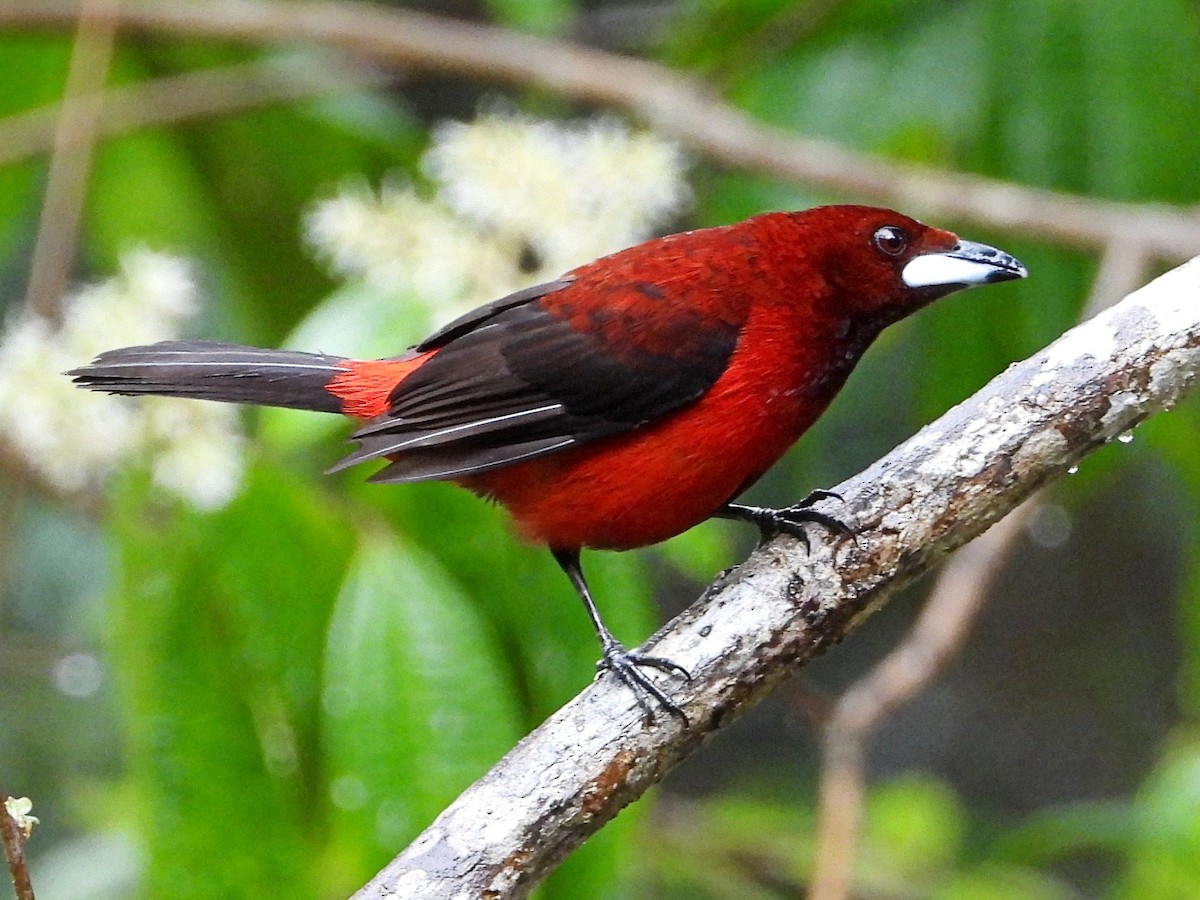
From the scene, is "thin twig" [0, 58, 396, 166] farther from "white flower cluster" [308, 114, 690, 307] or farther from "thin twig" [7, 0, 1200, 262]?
"white flower cluster" [308, 114, 690, 307]

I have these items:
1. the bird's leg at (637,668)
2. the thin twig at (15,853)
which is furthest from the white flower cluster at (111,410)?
the thin twig at (15,853)

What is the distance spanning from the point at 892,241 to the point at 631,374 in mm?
599

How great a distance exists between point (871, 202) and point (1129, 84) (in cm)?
75

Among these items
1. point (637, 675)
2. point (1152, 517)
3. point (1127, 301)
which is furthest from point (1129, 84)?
point (1152, 517)

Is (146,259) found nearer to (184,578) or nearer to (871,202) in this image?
(184,578)

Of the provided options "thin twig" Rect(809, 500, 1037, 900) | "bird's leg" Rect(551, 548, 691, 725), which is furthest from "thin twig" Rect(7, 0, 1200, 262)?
"bird's leg" Rect(551, 548, 691, 725)

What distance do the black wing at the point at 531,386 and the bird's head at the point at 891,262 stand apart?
0.90 ft

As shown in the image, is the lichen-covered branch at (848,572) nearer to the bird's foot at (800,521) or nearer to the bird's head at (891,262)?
the bird's foot at (800,521)

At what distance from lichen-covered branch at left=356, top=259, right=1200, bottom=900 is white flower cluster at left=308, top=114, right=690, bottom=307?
3.46ft

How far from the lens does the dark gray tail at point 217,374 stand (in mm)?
2773

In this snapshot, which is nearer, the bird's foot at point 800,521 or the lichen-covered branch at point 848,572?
the lichen-covered branch at point 848,572

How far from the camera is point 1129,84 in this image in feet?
12.2

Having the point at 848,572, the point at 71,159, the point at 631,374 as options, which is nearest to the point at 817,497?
the point at 848,572

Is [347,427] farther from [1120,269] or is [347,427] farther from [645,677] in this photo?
[1120,269]
